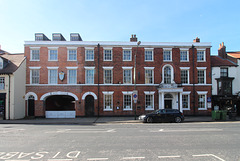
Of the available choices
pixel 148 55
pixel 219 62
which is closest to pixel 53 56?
pixel 148 55

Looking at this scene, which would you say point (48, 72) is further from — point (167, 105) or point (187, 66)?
point (187, 66)

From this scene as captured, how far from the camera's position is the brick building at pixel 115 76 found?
20.4 metres

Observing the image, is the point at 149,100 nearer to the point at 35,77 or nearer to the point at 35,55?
the point at 35,77

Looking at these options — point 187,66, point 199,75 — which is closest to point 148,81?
point 187,66

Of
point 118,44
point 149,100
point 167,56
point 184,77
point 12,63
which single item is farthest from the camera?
point 167,56

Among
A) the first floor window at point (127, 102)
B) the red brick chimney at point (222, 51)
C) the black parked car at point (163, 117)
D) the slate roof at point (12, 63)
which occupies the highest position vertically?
the red brick chimney at point (222, 51)

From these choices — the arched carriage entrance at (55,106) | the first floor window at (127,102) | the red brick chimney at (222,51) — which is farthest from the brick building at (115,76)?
the red brick chimney at (222,51)

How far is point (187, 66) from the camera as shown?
2136 centimetres

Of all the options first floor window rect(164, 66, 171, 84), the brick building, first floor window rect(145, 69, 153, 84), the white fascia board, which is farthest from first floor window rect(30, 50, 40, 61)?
first floor window rect(164, 66, 171, 84)

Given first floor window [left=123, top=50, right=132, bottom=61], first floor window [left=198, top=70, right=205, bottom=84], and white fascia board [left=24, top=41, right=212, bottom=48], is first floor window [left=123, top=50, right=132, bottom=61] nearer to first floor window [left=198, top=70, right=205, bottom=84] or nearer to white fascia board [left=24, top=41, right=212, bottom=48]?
white fascia board [left=24, top=41, right=212, bottom=48]

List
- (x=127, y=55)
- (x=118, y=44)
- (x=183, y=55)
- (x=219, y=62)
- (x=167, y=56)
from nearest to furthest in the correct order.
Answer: (x=118, y=44) < (x=127, y=55) < (x=167, y=56) < (x=183, y=55) < (x=219, y=62)

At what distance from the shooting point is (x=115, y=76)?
20766 millimetres

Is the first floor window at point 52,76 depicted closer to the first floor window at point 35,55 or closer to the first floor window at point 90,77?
the first floor window at point 35,55

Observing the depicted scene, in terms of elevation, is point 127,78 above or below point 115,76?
below
